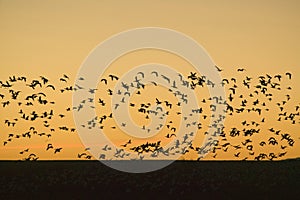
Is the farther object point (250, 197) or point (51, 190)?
point (51, 190)

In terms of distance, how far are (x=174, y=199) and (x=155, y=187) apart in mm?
11236

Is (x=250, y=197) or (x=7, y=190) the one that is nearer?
(x=250, y=197)

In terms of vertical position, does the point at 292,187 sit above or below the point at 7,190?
below

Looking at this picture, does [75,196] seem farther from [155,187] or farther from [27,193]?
[155,187]

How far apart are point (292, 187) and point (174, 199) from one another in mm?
14209

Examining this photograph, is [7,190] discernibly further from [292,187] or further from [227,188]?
[292,187]

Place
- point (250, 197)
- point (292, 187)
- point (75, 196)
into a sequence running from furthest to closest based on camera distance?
point (292, 187) < point (75, 196) < point (250, 197)

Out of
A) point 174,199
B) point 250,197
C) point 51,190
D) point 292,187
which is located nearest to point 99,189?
point 51,190

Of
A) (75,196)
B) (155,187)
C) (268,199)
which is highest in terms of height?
(155,187)

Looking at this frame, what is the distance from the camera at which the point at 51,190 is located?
46844 millimetres

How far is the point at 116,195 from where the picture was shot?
4297 cm

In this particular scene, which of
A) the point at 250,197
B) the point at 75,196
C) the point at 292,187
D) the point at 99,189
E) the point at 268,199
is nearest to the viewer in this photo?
the point at 268,199

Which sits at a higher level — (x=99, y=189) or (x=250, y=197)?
(x=99, y=189)

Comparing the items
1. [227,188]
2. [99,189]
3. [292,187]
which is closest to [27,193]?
[99,189]
